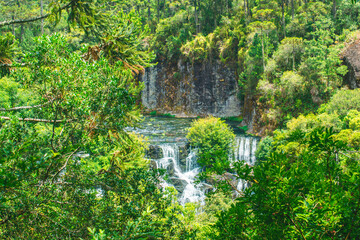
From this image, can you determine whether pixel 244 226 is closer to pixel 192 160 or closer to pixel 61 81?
pixel 61 81

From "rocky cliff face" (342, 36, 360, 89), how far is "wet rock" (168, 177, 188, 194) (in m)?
18.2

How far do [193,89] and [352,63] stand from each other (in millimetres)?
25911

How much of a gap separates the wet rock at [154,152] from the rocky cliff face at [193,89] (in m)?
20.7

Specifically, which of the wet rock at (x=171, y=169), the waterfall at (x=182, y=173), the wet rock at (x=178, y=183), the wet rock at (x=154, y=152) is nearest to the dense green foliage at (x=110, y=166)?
the waterfall at (x=182, y=173)

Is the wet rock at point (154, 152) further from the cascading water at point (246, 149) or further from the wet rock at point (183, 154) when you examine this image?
the cascading water at point (246, 149)

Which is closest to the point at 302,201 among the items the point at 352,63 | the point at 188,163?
the point at 188,163

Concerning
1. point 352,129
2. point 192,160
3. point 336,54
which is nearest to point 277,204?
point 352,129

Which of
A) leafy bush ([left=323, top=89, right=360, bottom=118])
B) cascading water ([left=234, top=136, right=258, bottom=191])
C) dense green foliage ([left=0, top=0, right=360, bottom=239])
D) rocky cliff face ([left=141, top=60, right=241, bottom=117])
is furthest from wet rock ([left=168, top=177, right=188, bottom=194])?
rocky cliff face ([left=141, top=60, right=241, bottom=117])

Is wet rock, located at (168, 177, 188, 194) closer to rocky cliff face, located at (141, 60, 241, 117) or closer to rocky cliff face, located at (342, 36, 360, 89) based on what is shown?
rocky cliff face, located at (342, 36, 360, 89)

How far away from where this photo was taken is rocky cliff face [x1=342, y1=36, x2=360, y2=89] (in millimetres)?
23312

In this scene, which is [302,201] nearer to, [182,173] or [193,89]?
[182,173]

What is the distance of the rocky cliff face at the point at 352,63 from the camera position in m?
23.3

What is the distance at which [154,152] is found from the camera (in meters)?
24.3

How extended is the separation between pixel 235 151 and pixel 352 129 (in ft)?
34.0
